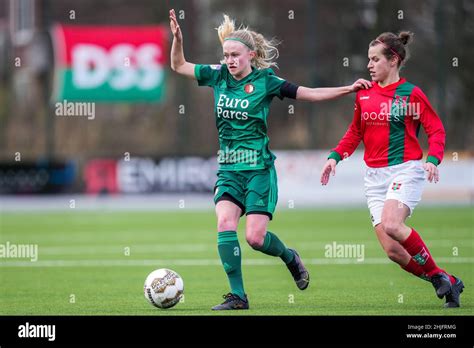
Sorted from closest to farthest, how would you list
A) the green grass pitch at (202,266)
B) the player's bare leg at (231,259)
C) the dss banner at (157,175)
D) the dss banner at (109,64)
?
the player's bare leg at (231,259)
the green grass pitch at (202,266)
the dss banner at (157,175)
the dss banner at (109,64)

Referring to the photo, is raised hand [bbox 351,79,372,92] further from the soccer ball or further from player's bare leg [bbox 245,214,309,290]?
the soccer ball

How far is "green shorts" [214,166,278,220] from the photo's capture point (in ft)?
27.4

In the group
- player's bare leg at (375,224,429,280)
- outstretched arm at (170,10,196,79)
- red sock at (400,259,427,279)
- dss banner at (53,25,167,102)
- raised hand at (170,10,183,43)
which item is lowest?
red sock at (400,259,427,279)

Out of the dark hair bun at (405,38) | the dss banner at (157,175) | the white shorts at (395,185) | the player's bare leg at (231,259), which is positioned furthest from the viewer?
the dss banner at (157,175)

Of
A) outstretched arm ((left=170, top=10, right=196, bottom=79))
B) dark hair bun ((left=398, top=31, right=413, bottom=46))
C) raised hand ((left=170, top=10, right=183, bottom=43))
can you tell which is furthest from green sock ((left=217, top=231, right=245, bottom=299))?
dark hair bun ((left=398, top=31, right=413, bottom=46))

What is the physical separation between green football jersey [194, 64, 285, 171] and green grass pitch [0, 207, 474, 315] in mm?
1181

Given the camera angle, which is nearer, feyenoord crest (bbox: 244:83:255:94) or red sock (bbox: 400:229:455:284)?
red sock (bbox: 400:229:455:284)

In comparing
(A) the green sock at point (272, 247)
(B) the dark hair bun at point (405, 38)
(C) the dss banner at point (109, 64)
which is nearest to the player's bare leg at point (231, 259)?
(A) the green sock at point (272, 247)

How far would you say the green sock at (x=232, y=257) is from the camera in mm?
8203

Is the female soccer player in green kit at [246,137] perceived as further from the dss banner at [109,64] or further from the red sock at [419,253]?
the dss banner at [109,64]

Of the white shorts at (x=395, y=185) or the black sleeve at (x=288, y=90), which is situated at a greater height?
the black sleeve at (x=288, y=90)

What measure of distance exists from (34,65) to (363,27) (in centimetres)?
1240

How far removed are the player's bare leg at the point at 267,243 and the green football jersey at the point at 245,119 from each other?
0.43 m
